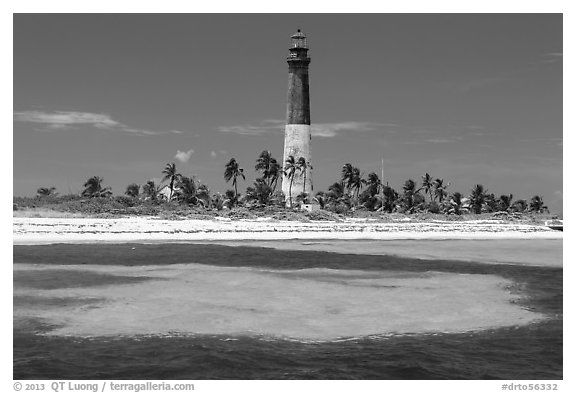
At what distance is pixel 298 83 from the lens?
7312 cm

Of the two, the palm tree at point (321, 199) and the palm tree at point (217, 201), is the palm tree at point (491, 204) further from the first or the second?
the palm tree at point (217, 201)

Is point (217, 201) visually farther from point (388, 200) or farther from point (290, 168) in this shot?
point (388, 200)

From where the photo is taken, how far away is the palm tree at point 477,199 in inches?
4018

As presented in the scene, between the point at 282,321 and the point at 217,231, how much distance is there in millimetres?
31407

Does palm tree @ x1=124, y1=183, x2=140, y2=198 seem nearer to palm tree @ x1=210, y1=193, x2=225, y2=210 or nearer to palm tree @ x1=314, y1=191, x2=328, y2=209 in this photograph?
palm tree @ x1=210, y1=193, x2=225, y2=210

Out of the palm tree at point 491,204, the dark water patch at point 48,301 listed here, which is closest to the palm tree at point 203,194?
the palm tree at point 491,204

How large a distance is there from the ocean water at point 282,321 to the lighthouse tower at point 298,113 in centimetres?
4391

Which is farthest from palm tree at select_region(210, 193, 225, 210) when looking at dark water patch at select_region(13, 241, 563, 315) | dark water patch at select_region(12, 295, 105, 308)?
dark water patch at select_region(12, 295, 105, 308)

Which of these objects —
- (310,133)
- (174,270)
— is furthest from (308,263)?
(310,133)

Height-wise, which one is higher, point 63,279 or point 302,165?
point 302,165

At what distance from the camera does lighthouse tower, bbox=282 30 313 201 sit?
73.1 metres

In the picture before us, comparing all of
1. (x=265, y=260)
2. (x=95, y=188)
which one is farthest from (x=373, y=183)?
(x=265, y=260)
